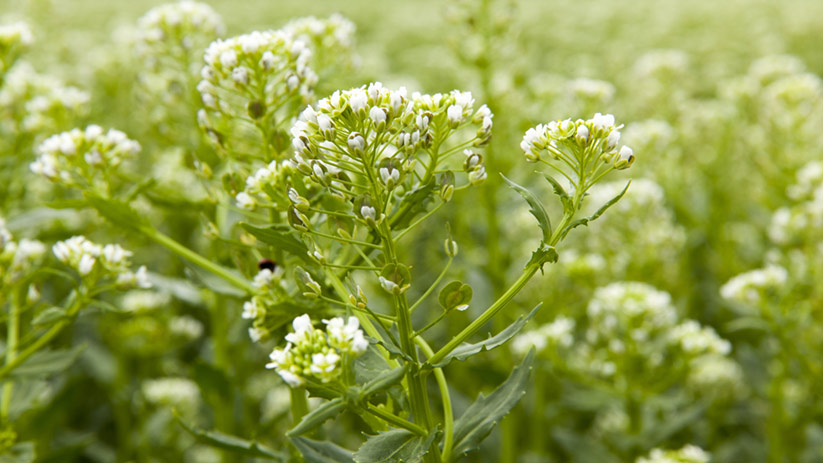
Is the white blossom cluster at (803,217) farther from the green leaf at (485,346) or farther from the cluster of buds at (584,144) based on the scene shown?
the green leaf at (485,346)

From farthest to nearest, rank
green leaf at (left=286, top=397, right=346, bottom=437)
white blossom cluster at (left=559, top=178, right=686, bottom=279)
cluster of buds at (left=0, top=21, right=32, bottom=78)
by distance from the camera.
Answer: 1. white blossom cluster at (left=559, top=178, right=686, bottom=279)
2. cluster of buds at (left=0, top=21, right=32, bottom=78)
3. green leaf at (left=286, top=397, right=346, bottom=437)

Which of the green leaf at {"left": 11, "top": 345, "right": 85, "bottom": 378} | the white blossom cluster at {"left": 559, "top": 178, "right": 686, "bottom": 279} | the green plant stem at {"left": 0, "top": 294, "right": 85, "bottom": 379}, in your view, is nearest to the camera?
the green plant stem at {"left": 0, "top": 294, "right": 85, "bottom": 379}

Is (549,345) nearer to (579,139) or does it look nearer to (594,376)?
(594,376)

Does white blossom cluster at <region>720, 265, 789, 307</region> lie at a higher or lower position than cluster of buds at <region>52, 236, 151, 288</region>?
higher

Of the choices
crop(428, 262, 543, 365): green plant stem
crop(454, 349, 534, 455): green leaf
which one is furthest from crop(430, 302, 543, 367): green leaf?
crop(454, 349, 534, 455): green leaf

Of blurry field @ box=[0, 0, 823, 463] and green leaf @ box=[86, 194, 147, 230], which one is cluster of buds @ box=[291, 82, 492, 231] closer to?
blurry field @ box=[0, 0, 823, 463]

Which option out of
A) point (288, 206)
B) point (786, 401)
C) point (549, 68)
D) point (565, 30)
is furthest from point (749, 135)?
point (565, 30)

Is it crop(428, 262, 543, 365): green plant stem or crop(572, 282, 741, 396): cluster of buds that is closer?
crop(428, 262, 543, 365): green plant stem
